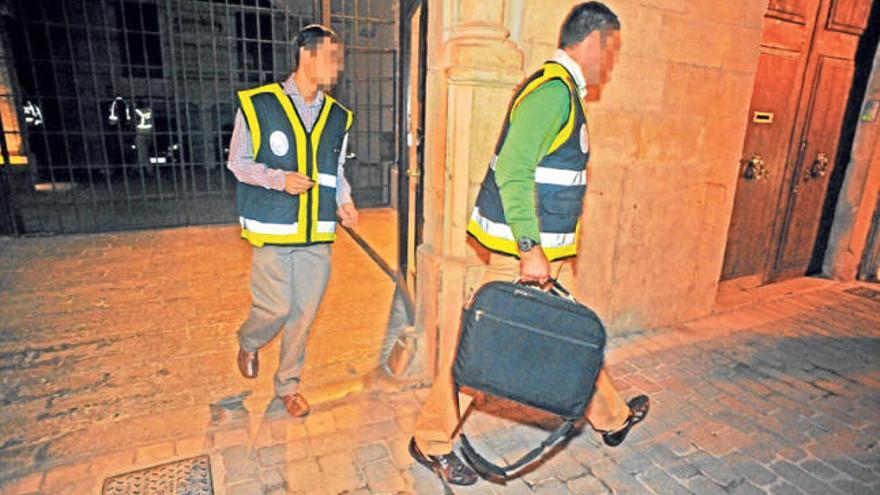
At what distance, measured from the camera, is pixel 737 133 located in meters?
4.65

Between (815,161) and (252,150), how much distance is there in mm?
6011

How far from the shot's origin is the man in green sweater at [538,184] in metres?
2.31

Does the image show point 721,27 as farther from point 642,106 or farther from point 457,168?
point 457,168

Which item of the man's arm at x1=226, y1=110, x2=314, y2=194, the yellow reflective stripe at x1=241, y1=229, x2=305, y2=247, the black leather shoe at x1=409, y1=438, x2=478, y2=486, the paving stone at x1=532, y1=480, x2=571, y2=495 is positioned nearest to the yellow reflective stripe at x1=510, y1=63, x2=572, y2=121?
the man's arm at x1=226, y1=110, x2=314, y2=194

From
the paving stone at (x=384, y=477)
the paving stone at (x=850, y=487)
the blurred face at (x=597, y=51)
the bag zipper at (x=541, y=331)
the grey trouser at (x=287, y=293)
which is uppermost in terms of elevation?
the blurred face at (x=597, y=51)

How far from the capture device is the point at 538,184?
252 centimetres

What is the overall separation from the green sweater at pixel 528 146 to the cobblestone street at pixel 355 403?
141 cm

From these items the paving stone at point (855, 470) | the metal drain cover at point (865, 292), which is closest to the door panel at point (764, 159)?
the metal drain cover at point (865, 292)

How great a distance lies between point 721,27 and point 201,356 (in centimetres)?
482

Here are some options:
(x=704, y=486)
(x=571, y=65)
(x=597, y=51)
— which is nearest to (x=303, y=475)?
(x=704, y=486)

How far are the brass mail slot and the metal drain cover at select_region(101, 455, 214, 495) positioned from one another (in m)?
5.44

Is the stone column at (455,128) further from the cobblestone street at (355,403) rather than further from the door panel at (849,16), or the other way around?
the door panel at (849,16)

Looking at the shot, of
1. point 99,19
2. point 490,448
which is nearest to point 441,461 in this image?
point 490,448

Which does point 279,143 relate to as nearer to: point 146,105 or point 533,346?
point 533,346
